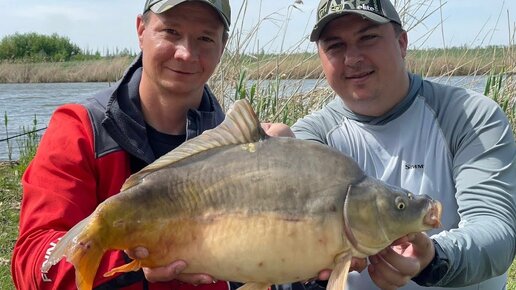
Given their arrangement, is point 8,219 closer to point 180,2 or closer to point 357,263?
point 180,2

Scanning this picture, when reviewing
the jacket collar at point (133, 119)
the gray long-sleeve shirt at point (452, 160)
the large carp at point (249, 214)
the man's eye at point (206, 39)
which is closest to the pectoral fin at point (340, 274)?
the large carp at point (249, 214)

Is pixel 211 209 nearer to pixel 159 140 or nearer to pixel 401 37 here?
pixel 159 140

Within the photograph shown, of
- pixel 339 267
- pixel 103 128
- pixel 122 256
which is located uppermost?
pixel 103 128

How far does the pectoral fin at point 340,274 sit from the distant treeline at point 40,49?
3604 centimetres

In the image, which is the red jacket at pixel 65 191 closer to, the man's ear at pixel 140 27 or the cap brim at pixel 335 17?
the man's ear at pixel 140 27

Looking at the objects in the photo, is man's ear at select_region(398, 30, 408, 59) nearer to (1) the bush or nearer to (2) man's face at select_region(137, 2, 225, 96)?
(2) man's face at select_region(137, 2, 225, 96)

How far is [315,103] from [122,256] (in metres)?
3.90

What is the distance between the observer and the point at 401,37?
3109 mm

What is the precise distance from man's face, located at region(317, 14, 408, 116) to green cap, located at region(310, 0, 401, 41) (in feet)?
0.13

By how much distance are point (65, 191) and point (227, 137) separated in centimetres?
71

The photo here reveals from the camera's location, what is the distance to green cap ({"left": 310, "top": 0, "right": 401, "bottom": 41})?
290 cm

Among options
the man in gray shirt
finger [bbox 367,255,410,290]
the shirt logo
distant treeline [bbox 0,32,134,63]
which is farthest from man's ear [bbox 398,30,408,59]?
distant treeline [bbox 0,32,134,63]

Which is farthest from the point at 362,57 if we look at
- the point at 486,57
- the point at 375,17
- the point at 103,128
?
the point at 486,57

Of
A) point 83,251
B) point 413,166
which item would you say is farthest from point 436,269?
point 83,251
